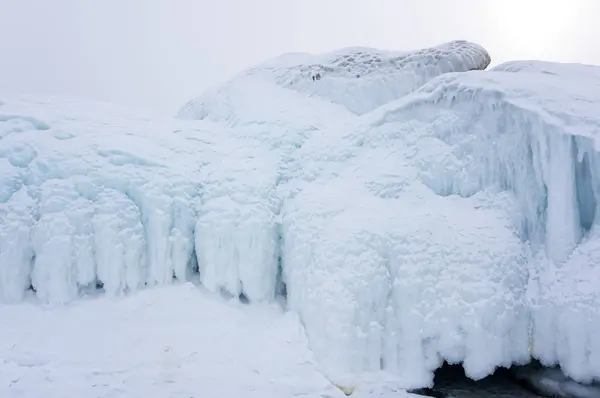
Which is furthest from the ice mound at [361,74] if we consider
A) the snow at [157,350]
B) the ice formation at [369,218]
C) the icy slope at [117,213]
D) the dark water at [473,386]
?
the dark water at [473,386]

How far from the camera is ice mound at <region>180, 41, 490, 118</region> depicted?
9.28m

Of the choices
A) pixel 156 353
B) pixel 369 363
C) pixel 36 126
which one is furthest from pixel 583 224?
pixel 36 126

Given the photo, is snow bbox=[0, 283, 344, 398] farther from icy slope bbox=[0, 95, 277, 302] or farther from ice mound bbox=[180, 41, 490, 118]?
ice mound bbox=[180, 41, 490, 118]

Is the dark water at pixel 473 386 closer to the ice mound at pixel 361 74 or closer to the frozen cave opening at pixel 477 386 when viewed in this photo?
the frozen cave opening at pixel 477 386

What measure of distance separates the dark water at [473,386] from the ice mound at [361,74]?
4.40m

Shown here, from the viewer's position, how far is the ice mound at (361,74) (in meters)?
9.28

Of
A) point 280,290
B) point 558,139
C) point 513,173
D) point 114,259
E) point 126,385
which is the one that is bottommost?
point 126,385

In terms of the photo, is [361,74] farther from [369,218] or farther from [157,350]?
Answer: [157,350]

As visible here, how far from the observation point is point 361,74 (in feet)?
31.4

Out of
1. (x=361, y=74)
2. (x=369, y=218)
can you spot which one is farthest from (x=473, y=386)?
(x=361, y=74)

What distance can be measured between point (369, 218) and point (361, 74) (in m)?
3.95

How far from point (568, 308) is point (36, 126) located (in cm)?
694

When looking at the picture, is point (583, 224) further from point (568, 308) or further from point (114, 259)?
point (114, 259)

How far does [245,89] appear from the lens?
9.62 meters
